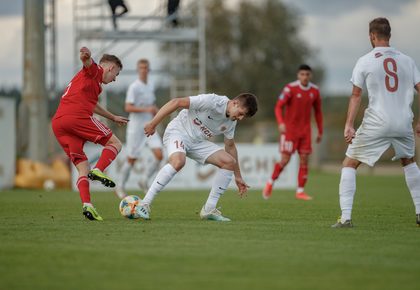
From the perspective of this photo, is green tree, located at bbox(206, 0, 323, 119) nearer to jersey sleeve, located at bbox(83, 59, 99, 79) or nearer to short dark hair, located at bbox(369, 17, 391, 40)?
jersey sleeve, located at bbox(83, 59, 99, 79)

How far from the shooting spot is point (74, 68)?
26.9 m

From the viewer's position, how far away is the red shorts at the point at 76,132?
445 inches

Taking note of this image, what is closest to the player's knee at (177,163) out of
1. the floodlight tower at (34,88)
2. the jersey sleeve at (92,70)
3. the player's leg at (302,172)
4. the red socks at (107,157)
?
the red socks at (107,157)

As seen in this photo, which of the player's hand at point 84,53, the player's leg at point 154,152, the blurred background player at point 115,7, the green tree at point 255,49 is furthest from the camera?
the green tree at point 255,49

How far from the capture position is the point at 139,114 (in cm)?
1814

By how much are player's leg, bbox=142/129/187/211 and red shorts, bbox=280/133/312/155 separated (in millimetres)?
6579

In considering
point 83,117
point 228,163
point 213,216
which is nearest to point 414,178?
point 228,163

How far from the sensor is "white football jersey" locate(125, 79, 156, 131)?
17.7m

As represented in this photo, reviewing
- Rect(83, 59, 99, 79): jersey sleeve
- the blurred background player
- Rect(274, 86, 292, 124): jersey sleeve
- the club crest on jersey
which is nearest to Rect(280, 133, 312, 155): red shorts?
Rect(274, 86, 292, 124): jersey sleeve

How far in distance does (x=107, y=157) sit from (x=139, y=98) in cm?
641

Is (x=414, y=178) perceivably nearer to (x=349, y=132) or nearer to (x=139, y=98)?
(x=349, y=132)

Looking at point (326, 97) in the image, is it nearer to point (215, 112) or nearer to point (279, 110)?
point (279, 110)

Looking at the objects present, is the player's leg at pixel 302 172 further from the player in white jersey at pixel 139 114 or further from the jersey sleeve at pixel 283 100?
the player in white jersey at pixel 139 114

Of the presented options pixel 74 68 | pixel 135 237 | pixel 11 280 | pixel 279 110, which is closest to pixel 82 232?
pixel 135 237
